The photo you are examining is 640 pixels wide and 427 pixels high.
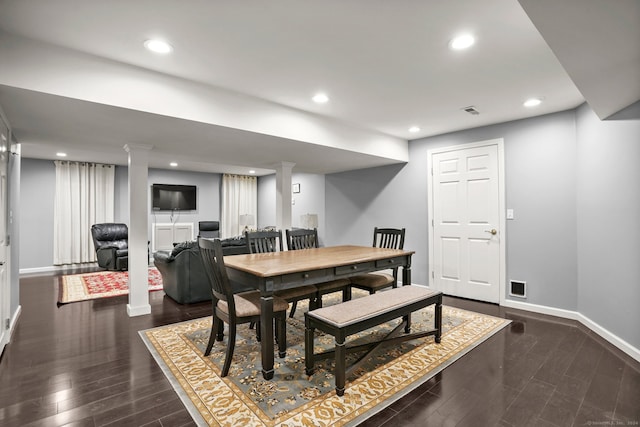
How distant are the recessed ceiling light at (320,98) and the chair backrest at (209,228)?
19.3ft

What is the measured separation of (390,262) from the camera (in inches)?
131

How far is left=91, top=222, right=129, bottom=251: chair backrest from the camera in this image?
643 cm

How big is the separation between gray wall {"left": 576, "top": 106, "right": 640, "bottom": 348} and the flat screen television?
782 centimetres

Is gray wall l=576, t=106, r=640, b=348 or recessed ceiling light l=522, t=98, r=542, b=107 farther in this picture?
recessed ceiling light l=522, t=98, r=542, b=107

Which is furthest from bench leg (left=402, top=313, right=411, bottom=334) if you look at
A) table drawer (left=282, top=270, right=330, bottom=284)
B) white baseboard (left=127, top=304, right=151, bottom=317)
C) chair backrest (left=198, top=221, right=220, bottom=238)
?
chair backrest (left=198, top=221, right=220, bottom=238)

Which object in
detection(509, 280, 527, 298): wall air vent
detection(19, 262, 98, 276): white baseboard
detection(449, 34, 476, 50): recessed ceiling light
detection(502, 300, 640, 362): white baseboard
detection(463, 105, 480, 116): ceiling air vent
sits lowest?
detection(502, 300, 640, 362): white baseboard

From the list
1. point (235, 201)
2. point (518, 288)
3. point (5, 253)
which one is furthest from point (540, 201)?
point (235, 201)

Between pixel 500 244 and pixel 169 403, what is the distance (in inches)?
156

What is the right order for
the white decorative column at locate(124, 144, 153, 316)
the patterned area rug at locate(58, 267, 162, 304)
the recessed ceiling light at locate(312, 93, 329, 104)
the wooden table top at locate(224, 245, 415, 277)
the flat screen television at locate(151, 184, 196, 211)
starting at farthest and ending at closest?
the flat screen television at locate(151, 184, 196, 211) < the patterned area rug at locate(58, 267, 162, 304) < the white decorative column at locate(124, 144, 153, 316) < the recessed ceiling light at locate(312, 93, 329, 104) < the wooden table top at locate(224, 245, 415, 277)

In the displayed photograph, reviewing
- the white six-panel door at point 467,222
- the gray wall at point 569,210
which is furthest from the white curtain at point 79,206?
the white six-panel door at point 467,222

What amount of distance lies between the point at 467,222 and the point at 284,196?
2.76 metres

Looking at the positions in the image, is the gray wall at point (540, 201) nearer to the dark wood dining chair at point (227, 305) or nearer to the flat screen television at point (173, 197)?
the dark wood dining chair at point (227, 305)

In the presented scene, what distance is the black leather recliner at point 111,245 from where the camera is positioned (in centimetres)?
618

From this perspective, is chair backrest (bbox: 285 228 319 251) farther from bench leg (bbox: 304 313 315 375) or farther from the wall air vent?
the wall air vent
